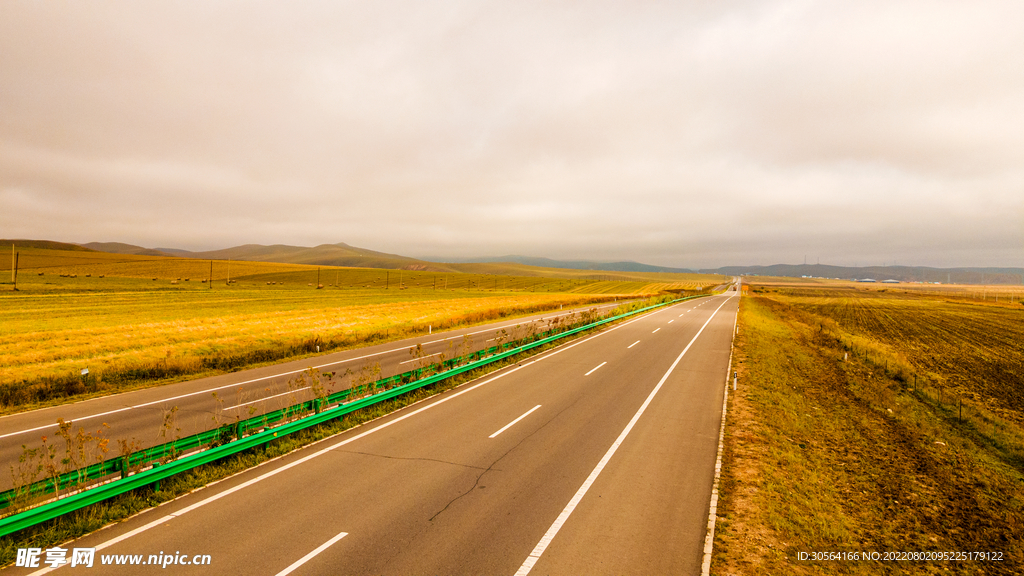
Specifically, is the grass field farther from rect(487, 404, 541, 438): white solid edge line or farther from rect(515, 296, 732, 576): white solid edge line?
rect(487, 404, 541, 438): white solid edge line

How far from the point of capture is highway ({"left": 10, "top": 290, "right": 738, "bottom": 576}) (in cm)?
610

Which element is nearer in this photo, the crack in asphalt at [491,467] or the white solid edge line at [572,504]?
the white solid edge line at [572,504]

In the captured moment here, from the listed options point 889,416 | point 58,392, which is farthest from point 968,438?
point 58,392

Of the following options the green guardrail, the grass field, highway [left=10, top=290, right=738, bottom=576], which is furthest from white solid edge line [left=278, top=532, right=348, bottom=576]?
the grass field

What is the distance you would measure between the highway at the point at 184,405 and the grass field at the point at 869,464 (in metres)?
11.1

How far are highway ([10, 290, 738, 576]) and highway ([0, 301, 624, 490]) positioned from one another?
2.52m

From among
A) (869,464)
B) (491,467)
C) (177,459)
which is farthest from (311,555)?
(869,464)

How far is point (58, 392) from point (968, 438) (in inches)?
1192

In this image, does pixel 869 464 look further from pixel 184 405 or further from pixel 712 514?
pixel 184 405

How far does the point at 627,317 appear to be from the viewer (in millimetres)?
44812

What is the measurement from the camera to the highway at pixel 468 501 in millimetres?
6102

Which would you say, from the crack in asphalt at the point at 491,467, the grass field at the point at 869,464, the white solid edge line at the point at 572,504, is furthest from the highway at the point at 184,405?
the grass field at the point at 869,464

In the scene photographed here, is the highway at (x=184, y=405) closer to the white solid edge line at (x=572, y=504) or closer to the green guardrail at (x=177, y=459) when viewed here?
Answer: the green guardrail at (x=177, y=459)

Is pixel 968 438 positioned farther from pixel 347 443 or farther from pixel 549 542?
pixel 347 443
